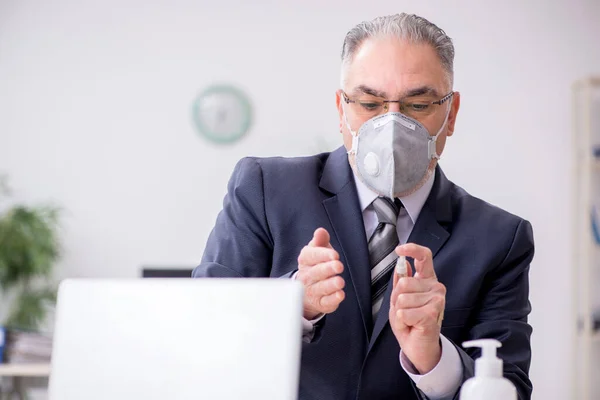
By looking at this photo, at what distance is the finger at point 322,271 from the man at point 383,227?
0.25m

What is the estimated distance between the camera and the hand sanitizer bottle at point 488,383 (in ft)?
2.83

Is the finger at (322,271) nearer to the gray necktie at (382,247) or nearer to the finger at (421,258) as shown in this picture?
the finger at (421,258)

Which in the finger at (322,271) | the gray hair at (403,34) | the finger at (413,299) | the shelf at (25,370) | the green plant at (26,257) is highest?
the gray hair at (403,34)

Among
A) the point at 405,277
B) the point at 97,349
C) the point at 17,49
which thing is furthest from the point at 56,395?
the point at 17,49

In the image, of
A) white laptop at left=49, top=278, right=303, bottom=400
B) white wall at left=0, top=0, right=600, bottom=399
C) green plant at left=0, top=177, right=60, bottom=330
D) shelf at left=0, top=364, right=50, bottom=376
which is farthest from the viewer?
white wall at left=0, top=0, right=600, bottom=399

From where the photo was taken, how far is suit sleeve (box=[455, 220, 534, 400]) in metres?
1.39

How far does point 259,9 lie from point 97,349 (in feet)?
12.2

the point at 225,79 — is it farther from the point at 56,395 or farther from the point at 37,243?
the point at 56,395

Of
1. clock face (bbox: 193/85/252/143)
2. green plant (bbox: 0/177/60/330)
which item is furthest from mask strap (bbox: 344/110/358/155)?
clock face (bbox: 193/85/252/143)

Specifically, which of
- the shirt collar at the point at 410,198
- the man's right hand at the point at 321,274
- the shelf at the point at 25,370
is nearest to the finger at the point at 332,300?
the man's right hand at the point at 321,274

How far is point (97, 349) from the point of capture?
886 millimetres

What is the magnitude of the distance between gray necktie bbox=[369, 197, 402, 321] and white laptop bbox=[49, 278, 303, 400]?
2.01 ft

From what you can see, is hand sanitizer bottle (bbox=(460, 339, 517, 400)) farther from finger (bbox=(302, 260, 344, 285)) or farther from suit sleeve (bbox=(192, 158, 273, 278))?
suit sleeve (bbox=(192, 158, 273, 278))

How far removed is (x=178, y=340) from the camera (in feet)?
2.79
